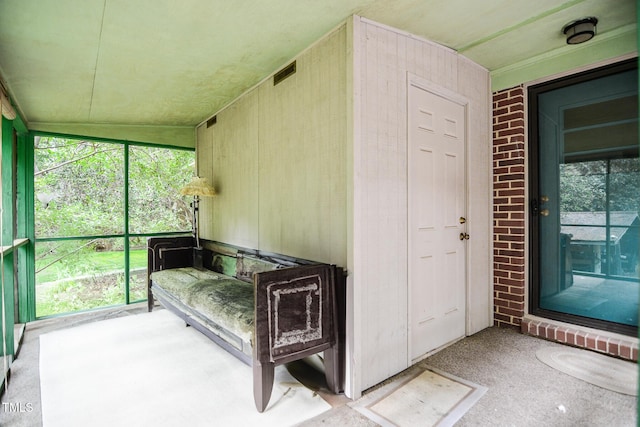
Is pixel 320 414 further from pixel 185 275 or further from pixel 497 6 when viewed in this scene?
pixel 497 6

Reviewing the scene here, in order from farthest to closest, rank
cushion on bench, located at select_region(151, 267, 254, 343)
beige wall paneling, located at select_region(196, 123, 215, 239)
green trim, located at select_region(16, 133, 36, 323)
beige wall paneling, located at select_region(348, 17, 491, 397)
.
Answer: beige wall paneling, located at select_region(196, 123, 215, 239) → green trim, located at select_region(16, 133, 36, 323) → cushion on bench, located at select_region(151, 267, 254, 343) → beige wall paneling, located at select_region(348, 17, 491, 397)

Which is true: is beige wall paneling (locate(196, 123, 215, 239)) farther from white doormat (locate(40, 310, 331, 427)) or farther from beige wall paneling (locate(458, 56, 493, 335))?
beige wall paneling (locate(458, 56, 493, 335))

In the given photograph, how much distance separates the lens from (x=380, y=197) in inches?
87.4

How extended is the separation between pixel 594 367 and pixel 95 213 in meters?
5.88

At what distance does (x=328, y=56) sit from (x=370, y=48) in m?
0.32

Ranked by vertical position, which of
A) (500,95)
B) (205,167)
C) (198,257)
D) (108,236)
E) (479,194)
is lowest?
(198,257)

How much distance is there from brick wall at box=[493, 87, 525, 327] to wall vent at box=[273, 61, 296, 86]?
6.95ft

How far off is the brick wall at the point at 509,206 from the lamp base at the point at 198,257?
11.6 feet

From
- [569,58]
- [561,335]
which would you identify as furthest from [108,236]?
[569,58]

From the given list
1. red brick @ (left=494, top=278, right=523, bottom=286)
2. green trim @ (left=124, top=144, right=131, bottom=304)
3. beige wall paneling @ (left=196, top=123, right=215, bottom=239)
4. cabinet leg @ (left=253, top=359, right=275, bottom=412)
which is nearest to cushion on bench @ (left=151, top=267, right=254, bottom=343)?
cabinet leg @ (left=253, top=359, right=275, bottom=412)

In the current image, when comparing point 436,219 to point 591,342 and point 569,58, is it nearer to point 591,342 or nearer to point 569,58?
point 591,342

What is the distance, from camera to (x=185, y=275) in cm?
349

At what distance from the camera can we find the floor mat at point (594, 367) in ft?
6.88

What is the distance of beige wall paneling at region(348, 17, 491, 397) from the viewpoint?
6.84 feet
